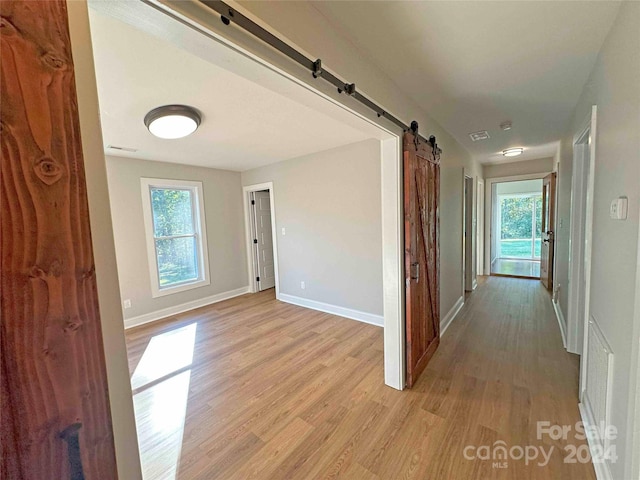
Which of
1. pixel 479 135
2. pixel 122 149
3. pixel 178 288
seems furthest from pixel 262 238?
pixel 479 135

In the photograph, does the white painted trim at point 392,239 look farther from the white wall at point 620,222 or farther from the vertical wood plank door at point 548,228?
the vertical wood plank door at point 548,228

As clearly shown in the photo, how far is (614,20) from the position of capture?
57.0 inches

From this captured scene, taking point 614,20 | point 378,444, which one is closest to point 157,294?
point 378,444

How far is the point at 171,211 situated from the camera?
4.39 m

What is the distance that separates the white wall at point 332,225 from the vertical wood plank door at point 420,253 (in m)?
0.80

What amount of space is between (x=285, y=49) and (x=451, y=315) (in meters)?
3.66

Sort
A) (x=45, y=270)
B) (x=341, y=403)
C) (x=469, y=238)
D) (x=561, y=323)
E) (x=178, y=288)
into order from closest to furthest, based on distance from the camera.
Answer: (x=45, y=270) < (x=341, y=403) < (x=561, y=323) < (x=178, y=288) < (x=469, y=238)

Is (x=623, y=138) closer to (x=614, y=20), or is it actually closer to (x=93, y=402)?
(x=614, y=20)

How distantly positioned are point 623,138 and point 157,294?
5029 mm

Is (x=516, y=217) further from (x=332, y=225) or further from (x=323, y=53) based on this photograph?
(x=323, y=53)

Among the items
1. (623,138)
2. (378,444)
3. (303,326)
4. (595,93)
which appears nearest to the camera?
(623,138)

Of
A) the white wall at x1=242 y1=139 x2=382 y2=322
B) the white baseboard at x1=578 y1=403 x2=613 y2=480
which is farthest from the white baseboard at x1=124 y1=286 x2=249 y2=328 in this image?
the white baseboard at x1=578 y1=403 x2=613 y2=480

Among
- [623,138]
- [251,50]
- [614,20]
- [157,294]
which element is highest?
[614,20]

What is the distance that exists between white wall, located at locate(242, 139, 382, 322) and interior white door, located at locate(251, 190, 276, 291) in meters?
0.66
